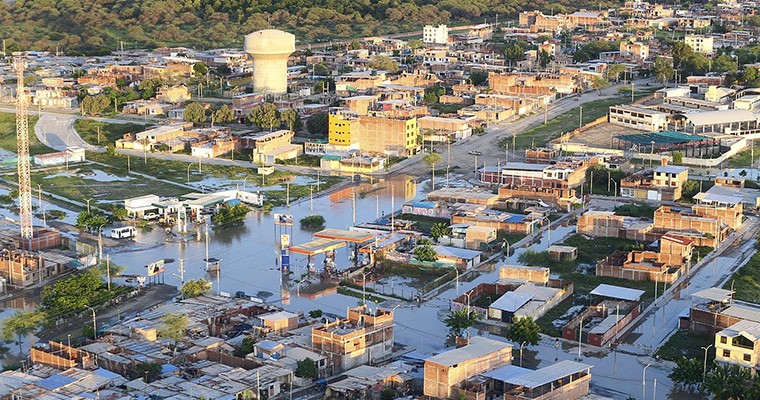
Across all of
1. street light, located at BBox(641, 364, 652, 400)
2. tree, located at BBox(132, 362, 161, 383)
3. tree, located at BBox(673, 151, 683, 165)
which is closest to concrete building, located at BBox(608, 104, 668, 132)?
tree, located at BBox(673, 151, 683, 165)

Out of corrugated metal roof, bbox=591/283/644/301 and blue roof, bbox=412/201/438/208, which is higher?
blue roof, bbox=412/201/438/208

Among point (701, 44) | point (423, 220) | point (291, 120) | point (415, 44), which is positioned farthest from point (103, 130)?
point (701, 44)

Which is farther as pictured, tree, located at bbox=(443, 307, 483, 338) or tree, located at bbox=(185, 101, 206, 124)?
tree, located at bbox=(185, 101, 206, 124)

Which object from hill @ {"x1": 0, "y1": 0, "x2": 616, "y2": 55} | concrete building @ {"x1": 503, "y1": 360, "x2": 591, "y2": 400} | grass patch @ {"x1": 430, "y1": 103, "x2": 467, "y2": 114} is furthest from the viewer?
hill @ {"x1": 0, "y1": 0, "x2": 616, "y2": 55}

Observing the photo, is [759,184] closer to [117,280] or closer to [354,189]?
[354,189]

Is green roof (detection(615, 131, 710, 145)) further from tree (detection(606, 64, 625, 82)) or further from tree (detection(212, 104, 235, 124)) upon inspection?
tree (detection(606, 64, 625, 82))

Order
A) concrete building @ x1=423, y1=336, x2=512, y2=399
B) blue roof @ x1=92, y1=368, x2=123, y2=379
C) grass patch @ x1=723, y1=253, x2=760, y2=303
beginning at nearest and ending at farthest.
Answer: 1. concrete building @ x1=423, y1=336, x2=512, y2=399
2. blue roof @ x1=92, y1=368, x2=123, y2=379
3. grass patch @ x1=723, y1=253, x2=760, y2=303

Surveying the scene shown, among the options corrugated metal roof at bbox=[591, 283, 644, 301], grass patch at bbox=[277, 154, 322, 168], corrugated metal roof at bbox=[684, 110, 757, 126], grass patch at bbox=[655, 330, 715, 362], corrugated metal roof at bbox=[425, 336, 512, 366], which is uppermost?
corrugated metal roof at bbox=[684, 110, 757, 126]

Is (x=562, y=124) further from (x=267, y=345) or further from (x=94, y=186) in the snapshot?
(x=267, y=345)
